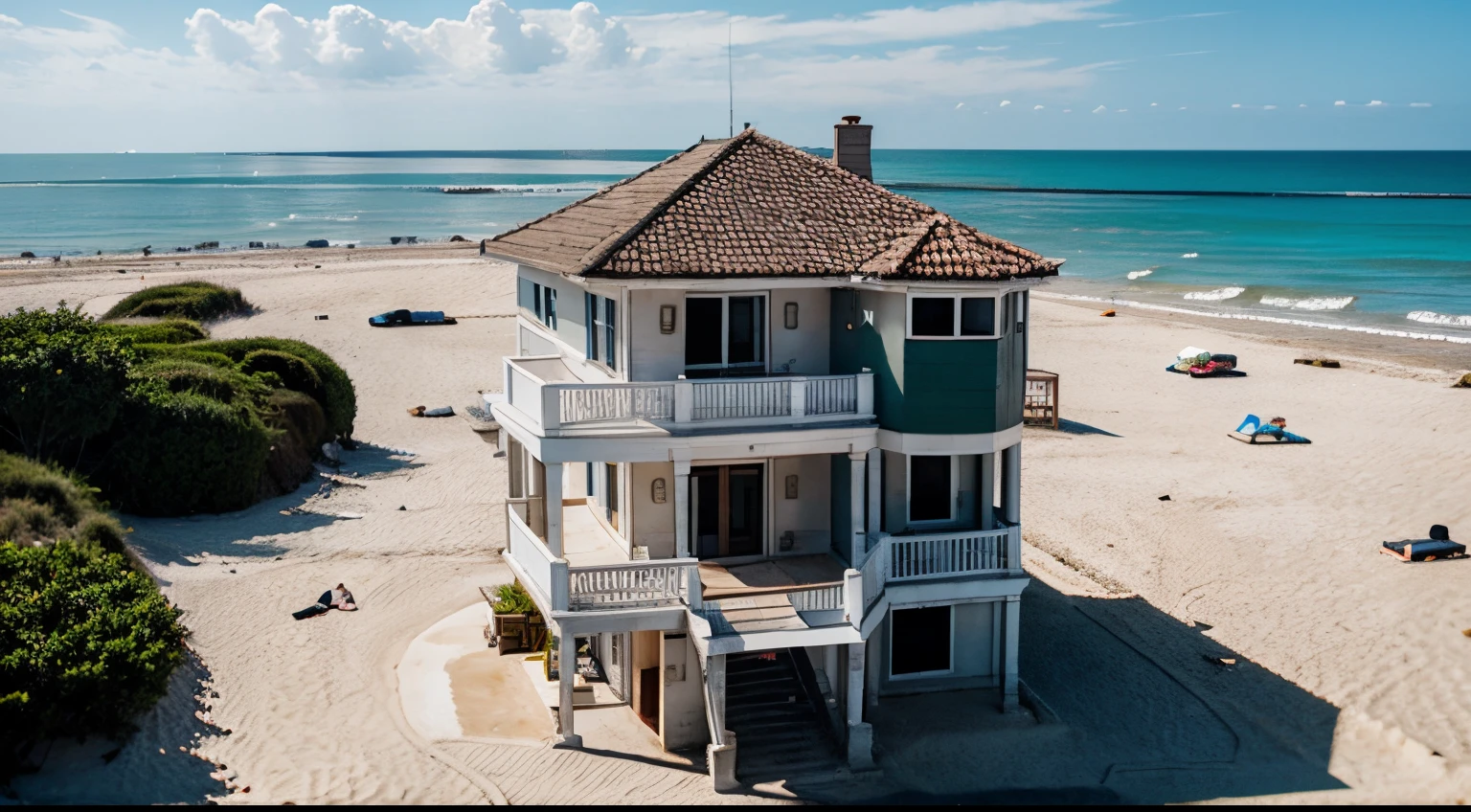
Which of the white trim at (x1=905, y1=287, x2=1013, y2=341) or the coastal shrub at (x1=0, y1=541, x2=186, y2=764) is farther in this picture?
the white trim at (x1=905, y1=287, x2=1013, y2=341)

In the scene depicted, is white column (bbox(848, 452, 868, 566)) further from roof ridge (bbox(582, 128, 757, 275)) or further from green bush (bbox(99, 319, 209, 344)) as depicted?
green bush (bbox(99, 319, 209, 344))

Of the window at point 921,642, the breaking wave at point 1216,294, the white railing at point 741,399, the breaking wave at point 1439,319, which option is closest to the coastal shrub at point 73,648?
the white railing at point 741,399

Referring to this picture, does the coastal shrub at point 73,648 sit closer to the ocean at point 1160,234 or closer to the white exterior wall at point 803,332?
the white exterior wall at point 803,332

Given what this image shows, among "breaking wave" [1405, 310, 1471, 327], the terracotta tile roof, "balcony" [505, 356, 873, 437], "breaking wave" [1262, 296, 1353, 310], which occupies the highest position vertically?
the terracotta tile roof

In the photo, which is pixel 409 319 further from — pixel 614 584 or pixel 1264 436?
pixel 614 584

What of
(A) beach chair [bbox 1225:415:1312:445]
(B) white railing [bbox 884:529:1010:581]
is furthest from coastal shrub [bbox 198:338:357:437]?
(A) beach chair [bbox 1225:415:1312:445]

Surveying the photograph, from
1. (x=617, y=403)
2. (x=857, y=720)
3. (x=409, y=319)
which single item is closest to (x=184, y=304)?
(x=409, y=319)
